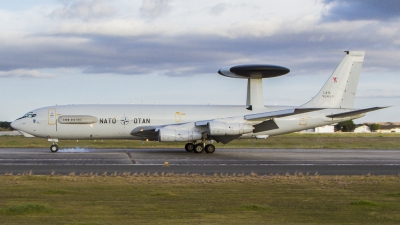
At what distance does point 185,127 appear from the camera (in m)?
39.2

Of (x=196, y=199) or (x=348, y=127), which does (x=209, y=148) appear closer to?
(x=196, y=199)

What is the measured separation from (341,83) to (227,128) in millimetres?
10878

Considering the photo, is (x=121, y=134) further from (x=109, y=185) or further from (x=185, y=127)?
(x=109, y=185)

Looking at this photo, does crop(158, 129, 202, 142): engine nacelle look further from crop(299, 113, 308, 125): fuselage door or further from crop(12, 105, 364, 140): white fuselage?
crop(299, 113, 308, 125): fuselage door

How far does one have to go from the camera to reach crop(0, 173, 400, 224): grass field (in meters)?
12.3

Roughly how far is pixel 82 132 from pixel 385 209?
2882cm

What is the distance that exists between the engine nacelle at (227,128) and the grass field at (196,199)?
Result: 1590 cm

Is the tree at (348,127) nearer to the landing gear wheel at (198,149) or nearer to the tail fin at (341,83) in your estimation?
the tail fin at (341,83)

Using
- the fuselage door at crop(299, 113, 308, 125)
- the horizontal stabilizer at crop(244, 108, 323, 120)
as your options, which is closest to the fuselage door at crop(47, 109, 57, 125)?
the horizontal stabilizer at crop(244, 108, 323, 120)

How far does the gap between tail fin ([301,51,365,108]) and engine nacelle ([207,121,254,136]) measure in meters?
7.69

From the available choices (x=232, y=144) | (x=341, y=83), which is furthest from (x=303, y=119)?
(x=232, y=144)

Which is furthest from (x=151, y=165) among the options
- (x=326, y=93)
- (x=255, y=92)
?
(x=326, y=93)

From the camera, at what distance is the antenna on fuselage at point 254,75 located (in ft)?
128

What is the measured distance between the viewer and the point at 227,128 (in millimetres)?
38062
